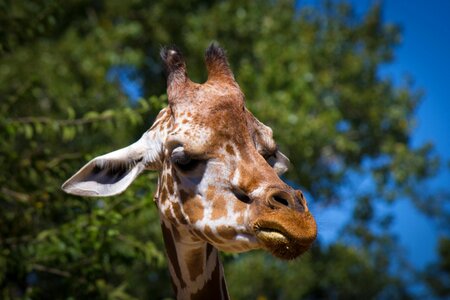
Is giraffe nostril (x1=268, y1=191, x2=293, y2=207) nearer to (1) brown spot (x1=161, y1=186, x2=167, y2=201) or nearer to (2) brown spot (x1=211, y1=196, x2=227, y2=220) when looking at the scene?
(2) brown spot (x1=211, y1=196, x2=227, y2=220)

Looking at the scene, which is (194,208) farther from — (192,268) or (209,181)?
(192,268)

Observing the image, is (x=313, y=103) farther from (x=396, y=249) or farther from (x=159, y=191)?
(x=159, y=191)

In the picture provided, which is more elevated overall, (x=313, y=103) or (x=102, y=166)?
(x=313, y=103)

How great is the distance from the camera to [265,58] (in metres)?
14.6

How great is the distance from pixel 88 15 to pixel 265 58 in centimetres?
557

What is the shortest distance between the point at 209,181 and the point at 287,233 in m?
0.49

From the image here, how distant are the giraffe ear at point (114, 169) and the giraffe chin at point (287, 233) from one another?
79cm

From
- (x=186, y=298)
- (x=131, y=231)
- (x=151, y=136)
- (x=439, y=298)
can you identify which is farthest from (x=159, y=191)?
(x=439, y=298)

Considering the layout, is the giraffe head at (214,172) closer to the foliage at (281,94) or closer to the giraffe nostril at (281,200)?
the giraffe nostril at (281,200)

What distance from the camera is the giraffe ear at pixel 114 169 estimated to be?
3684 millimetres

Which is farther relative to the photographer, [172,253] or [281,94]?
[281,94]

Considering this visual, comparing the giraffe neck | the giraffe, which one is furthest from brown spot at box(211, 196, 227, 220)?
the giraffe neck

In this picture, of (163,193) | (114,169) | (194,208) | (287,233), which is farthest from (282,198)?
(114,169)

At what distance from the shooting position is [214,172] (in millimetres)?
3391
